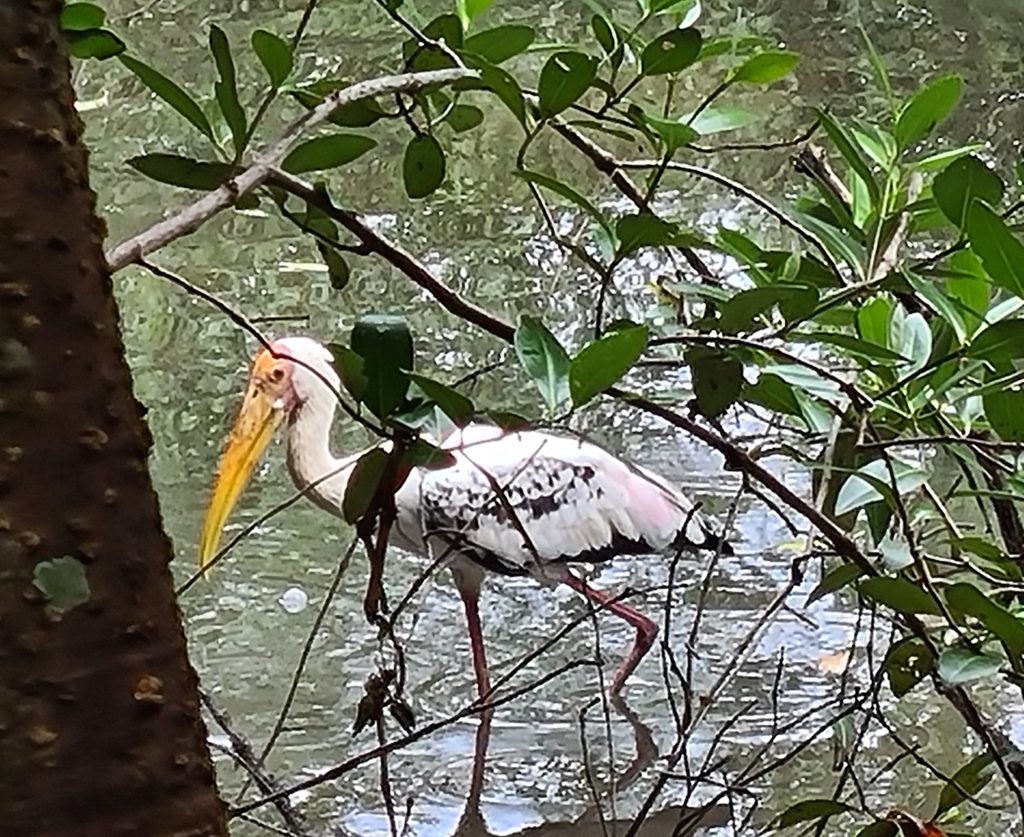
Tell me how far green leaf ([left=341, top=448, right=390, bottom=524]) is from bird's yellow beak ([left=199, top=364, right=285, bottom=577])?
5.07 feet

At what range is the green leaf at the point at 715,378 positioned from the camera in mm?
846

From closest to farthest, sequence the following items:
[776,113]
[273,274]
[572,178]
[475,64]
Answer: [475,64]
[273,274]
[572,178]
[776,113]

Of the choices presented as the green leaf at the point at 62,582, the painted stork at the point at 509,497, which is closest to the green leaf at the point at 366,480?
the green leaf at the point at 62,582

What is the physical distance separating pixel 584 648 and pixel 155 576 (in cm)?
209

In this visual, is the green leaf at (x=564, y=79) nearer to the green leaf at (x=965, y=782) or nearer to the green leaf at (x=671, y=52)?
the green leaf at (x=671, y=52)

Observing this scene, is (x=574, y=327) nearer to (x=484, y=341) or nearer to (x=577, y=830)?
(x=484, y=341)

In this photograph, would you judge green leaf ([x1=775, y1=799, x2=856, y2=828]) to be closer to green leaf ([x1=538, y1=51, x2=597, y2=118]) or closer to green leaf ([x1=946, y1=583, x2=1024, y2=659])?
green leaf ([x1=946, y1=583, x2=1024, y2=659])

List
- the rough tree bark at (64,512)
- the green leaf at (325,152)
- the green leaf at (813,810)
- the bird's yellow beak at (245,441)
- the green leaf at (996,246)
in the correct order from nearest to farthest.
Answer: the rough tree bark at (64,512)
the green leaf at (996,246)
the green leaf at (325,152)
the green leaf at (813,810)
the bird's yellow beak at (245,441)

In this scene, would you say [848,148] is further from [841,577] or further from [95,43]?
[95,43]

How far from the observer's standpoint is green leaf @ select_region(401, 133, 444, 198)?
36.0 inches

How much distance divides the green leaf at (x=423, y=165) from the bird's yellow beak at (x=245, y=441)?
1.48 meters

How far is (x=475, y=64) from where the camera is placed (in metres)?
0.82

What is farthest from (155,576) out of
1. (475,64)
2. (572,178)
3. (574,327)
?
(572,178)

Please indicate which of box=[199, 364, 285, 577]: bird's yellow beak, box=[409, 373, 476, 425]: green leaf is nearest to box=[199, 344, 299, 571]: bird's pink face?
box=[199, 364, 285, 577]: bird's yellow beak
